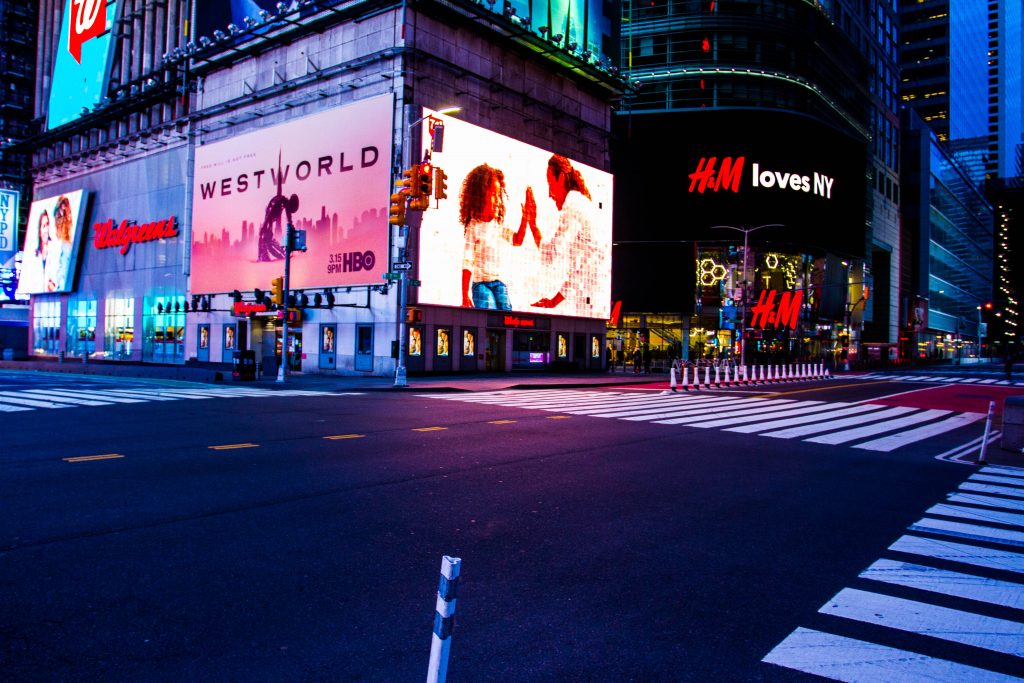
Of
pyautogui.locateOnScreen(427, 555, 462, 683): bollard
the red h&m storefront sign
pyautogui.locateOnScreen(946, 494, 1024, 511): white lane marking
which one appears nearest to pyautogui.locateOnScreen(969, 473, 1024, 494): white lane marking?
pyautogui.locateOnScreen(946, 494, 1024, 511): white lane marking

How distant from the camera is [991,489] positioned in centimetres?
956

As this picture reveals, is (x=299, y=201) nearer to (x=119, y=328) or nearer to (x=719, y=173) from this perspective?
(x=119, y=328)

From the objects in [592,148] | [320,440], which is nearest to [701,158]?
[592,148]

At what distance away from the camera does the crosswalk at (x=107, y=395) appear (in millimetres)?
18325

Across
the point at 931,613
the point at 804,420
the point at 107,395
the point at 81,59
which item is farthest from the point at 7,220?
the point at 931,613

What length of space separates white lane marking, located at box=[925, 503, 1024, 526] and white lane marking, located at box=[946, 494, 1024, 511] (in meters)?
0.39

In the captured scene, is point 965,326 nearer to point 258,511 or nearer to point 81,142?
point 81,142

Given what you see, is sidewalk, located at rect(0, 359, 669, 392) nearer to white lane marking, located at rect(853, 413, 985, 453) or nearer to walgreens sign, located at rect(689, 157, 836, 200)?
white lane marking, located at rect(853, 413, 985, 453)

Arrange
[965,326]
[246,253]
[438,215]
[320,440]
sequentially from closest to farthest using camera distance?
1. [320,440]
2. [438,215]
3. [246,253]
4. [965,326]

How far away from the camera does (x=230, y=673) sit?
12.4 feet

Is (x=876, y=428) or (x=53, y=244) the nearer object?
(x=876, y=428)

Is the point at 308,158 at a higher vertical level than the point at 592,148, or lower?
lower

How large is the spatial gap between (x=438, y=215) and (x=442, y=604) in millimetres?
36053

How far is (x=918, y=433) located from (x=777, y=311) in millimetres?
51662
